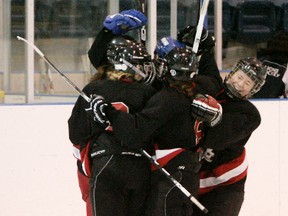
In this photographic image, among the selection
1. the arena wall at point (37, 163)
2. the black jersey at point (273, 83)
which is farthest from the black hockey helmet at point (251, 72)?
the black jersey at point (273, 83)

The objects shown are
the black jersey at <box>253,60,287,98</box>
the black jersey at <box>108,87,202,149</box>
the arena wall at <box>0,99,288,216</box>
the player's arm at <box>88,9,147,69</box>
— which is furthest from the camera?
the black jersey at <box>253,60,287,98</box>

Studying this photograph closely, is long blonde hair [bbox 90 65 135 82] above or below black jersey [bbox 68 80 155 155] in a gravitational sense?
above

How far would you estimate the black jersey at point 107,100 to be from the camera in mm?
2609

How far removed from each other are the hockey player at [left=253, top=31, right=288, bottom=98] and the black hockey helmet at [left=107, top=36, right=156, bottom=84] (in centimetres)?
196

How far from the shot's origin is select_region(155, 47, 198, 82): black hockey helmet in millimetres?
2588

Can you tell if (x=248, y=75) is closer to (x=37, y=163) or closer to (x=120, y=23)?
(x=120, y=23)

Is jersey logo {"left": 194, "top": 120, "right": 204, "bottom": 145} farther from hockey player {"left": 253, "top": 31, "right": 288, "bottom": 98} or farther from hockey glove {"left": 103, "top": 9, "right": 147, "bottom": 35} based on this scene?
hockey player {"left": 253, "top": 31, "right": 288, "bottom": 98}

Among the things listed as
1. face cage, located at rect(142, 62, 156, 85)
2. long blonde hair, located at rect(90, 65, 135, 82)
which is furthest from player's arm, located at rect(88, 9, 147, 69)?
face cage, located at rect(142, 62, 156, 85)

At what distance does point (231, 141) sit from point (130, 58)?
46cm

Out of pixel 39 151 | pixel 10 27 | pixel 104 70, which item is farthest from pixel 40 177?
pixel 104 70

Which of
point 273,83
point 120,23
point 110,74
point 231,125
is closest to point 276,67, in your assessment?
point 273,83

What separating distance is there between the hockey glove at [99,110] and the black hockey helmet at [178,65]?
0.24m

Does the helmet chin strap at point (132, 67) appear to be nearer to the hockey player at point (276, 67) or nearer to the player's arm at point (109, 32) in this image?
the player's arm at point (109, 32)

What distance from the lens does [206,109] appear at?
101 inches
